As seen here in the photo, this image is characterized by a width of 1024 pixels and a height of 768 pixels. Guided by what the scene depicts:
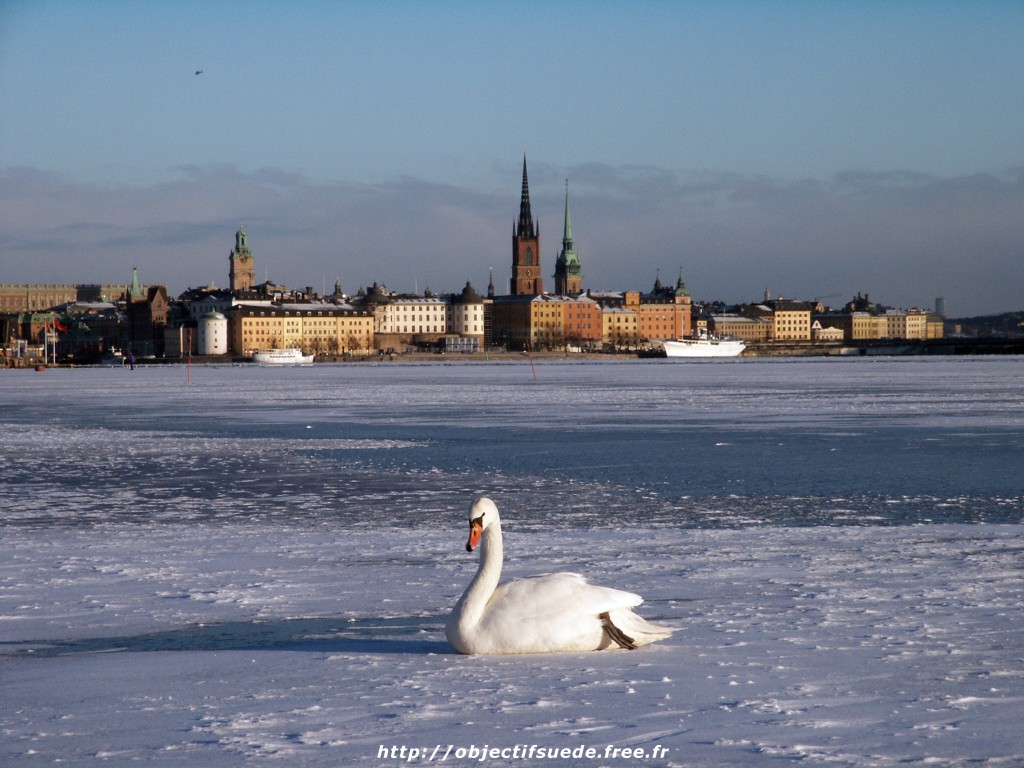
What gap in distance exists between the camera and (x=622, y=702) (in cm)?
506

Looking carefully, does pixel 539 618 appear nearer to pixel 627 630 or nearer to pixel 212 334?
pixel 627 630

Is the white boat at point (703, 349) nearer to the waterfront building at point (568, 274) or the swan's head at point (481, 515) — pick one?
the waterfront building at point (568, 274)

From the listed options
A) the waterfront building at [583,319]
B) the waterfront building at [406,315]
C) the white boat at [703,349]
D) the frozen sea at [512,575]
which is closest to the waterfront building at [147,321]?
the waterfront building at [406,315]

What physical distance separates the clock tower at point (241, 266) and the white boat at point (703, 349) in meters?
83.7

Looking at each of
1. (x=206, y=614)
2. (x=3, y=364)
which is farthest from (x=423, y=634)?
(x=3, y=364)

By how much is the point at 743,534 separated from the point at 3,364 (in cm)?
10113

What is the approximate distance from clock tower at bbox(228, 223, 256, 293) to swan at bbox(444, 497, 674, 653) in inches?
7613

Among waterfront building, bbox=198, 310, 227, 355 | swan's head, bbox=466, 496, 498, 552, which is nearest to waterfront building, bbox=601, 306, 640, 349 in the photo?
waterfront building, bbox=198, 310, 227, 355

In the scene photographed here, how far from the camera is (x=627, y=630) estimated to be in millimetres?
5898

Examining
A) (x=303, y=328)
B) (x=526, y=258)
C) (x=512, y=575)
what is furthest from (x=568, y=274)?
(x=512, y=575)

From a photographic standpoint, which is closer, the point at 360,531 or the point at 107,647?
the point at 107,647

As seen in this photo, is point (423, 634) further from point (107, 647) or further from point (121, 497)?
point (121, 497)

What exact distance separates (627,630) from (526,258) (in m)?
187

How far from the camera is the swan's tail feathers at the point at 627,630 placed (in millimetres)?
5902
